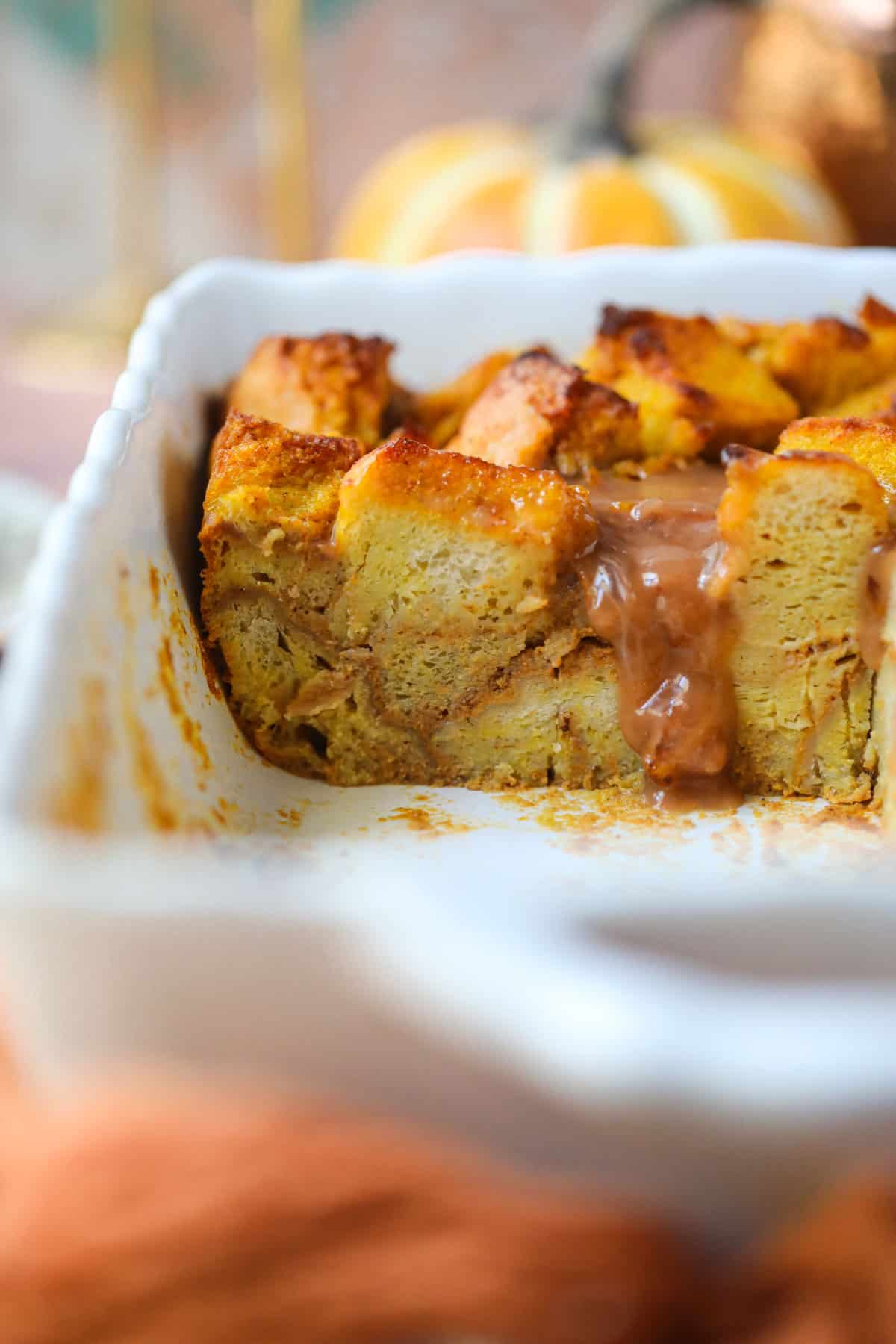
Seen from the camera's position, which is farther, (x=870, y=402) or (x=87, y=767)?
(x=870, y=402)

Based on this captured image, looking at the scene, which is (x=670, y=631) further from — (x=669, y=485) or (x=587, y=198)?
(x=587, y=198)

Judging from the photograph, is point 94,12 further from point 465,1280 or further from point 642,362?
point 465,1280

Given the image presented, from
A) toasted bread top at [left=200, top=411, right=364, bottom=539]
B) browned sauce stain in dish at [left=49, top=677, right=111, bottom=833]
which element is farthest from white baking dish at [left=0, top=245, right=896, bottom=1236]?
toasted bread top at [left=200, top=411, right=364, bottom=539]

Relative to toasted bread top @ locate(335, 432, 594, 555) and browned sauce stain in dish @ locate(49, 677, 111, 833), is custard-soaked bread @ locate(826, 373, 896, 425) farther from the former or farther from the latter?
browned sauce stain in dish @ locate(49, 677, 111, 833)

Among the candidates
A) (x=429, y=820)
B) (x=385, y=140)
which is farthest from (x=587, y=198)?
(x=429, y=820)

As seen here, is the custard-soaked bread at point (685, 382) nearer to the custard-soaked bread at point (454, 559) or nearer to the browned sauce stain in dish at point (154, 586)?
the custard-soaked bread at point (454, 559)

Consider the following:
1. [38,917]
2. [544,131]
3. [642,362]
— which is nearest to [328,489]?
A: [642,362]

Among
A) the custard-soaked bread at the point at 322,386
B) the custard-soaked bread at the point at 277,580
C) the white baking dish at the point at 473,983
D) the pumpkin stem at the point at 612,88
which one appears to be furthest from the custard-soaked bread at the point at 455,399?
the pumpkin stem at the point at 612,88
